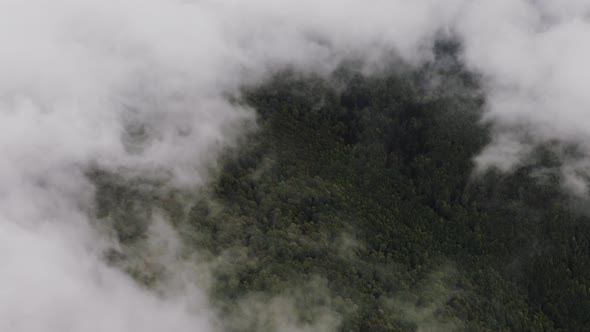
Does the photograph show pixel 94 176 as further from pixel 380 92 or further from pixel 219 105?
pixel 380 92

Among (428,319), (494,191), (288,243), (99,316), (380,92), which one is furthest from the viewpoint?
(380,92)

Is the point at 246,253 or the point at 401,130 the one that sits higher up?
the point at 401,130

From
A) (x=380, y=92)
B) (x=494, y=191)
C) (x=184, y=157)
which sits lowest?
(x=494, y=191)

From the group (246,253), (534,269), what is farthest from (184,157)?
(534,269)

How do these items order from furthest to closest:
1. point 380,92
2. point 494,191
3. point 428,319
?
point 380,92, point 494,191, point 428,319

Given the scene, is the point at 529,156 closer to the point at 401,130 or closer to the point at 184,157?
the point at 401,130

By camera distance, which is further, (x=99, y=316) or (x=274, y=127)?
(x=274, y=127)
